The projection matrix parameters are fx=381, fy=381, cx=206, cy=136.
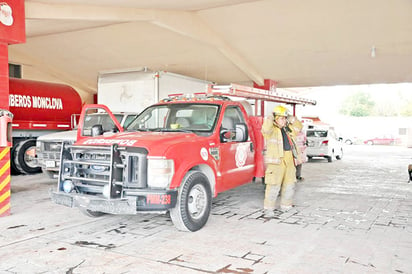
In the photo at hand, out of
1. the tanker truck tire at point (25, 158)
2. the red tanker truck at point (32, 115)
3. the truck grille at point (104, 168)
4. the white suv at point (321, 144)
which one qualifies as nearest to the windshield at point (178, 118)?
the truck grille at point (104, 168)

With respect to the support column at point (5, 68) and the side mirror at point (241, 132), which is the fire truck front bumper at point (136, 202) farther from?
the support column at point (5, 68)

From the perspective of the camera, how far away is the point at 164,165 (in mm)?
4852

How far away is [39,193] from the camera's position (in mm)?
8508

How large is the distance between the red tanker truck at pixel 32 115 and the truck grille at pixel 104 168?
6177mm

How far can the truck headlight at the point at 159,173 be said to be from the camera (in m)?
4.85

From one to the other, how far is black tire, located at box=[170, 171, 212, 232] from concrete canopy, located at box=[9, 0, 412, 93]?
17.8 ft

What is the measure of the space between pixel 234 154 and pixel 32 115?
7.49 metres

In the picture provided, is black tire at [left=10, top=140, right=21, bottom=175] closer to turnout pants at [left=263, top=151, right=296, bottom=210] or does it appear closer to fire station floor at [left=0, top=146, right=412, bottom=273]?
fire station floor at [left=0, top=146, right=412, bottom=273]

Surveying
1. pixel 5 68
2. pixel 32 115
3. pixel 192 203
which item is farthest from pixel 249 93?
pixel 32 115

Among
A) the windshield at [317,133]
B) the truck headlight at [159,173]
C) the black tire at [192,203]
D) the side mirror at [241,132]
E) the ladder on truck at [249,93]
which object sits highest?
the ladder on truck at [249,93]

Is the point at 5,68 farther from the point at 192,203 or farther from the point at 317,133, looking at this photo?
the point at 317,133

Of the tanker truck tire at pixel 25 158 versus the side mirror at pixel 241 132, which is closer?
the side mirror at pixel 241 132

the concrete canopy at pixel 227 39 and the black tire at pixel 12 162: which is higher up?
the concrete canopy at pixel 227 39

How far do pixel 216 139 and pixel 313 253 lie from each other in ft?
7.49
